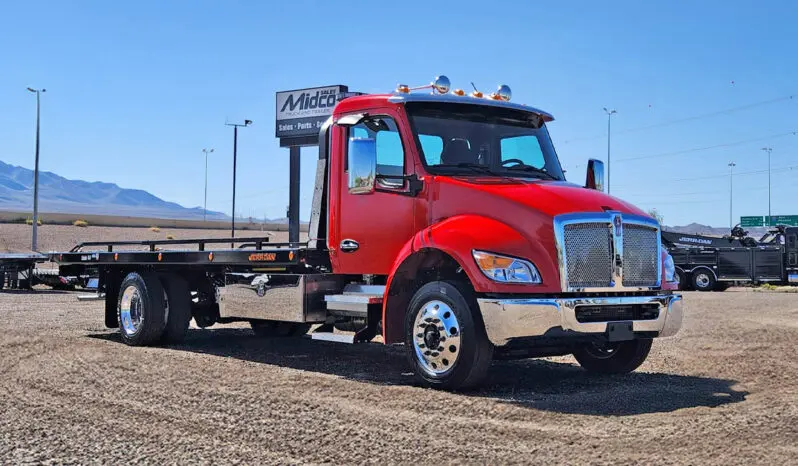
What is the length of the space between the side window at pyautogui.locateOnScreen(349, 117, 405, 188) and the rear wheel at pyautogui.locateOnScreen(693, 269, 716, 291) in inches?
1060

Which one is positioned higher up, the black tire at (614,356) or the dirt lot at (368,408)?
the black tire at (614,356)

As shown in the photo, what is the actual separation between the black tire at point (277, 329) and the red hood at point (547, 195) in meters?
5.16

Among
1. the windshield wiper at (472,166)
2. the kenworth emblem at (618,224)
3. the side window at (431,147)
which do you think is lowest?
the kenworth emblem at (618,224)

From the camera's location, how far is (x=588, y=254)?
7.27 metres

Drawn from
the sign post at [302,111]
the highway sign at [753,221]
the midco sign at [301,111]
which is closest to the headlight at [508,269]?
the sign post at [302,111]

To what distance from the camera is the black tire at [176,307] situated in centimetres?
1135

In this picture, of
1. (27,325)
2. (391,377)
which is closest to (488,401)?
(391,377)

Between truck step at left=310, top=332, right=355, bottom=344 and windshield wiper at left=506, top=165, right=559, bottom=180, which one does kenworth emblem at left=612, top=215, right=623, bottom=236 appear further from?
truck step at left=310, top=332, right=355, bottom=344

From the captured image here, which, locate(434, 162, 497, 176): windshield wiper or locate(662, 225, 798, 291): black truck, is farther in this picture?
locate(662, 225, 798, 291): black truck

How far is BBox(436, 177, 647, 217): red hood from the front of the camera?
288 inches

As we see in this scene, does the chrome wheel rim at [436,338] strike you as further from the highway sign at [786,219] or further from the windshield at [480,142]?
the highway sign at [786,219]

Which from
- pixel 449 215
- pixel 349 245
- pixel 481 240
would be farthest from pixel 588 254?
pixel 349 245

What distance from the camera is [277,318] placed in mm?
9320

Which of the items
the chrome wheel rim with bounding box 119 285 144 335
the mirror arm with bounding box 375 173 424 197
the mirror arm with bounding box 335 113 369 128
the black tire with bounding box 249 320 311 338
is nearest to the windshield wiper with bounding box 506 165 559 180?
the mirror arm with bounding box 375 173 424 197
